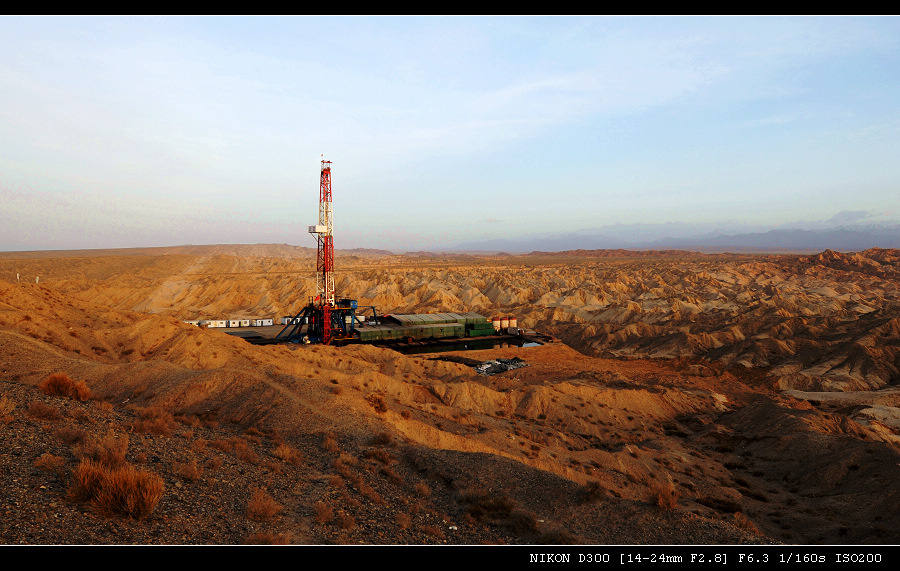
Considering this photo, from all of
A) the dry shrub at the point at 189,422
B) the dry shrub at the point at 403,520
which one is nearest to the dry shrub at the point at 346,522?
the dry shrub at the point at 403,520

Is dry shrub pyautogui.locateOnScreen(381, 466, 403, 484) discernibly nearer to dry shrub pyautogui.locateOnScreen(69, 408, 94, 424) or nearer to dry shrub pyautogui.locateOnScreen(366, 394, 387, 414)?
dry shrub pyautogui.locateOnScreen(366, 394, 387, 414)

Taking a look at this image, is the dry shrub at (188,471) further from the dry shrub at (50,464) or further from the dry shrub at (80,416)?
the dry shrub at (80,416)

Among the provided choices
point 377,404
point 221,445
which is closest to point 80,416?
point 221,445

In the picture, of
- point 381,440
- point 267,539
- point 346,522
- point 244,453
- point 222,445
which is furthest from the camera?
point 381,440

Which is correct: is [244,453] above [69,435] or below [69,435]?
below

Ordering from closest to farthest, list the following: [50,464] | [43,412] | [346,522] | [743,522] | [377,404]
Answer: [50,464] < [346,522] < [43,412] < [743,522] < [377,404]

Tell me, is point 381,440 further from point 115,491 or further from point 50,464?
point 50,464
